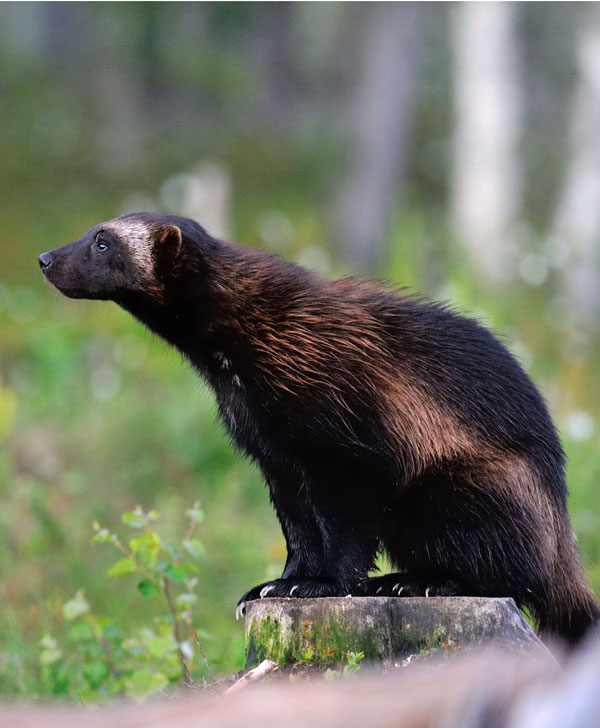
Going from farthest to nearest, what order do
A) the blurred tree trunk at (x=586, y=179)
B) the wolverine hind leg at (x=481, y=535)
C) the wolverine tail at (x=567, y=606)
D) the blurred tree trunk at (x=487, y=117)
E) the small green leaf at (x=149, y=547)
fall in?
the blurred tree trunk at (x=487, y=117) < the blurred tree trunk at (x=586, y=179) < the small green leaf at (x=149, y=547) < the wolverine tail at (x=567, y=606) < the wolverine hind leg at (x=481, y=535)

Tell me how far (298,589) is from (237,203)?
16844mm

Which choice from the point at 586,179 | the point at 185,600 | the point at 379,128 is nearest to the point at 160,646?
the point at 185,600

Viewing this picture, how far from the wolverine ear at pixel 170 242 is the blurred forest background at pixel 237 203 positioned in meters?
0.57

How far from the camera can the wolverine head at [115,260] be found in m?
3.52

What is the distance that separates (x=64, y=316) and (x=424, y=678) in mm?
9512

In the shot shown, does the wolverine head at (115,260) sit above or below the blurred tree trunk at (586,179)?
below

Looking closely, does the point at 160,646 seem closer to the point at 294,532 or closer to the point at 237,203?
the point at 294,532

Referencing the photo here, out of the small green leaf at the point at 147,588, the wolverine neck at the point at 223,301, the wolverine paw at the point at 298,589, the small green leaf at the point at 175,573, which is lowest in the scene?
the wolverine paw at the point at 298,589

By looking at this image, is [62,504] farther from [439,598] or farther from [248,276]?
[439,598]

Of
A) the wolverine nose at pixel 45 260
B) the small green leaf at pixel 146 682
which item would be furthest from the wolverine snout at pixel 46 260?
the small green leaf at pixel 146 682

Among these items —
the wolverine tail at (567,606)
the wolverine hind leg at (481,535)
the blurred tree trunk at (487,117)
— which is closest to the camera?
the wolverine hind leg at (481,535)

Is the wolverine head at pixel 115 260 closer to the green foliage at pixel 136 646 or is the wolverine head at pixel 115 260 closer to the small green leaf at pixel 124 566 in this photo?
the green foliage at pixel 136 646

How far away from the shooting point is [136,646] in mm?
3754

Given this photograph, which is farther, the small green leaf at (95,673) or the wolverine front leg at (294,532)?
the small green leaf at (95,673)
